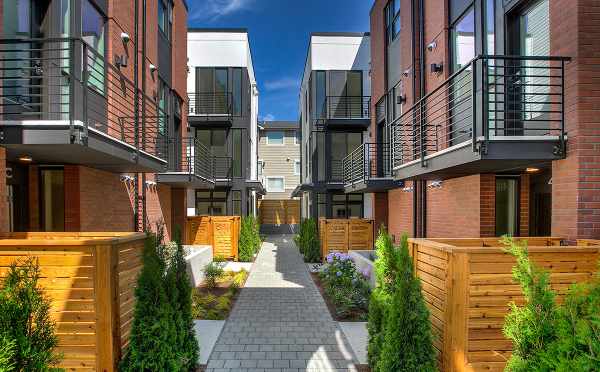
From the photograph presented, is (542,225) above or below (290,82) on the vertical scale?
below

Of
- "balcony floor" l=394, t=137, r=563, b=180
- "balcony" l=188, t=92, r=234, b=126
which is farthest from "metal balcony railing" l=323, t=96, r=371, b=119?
"balcony floor" l=394, t=137, r=563, b=180

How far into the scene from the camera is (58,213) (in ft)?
24.0

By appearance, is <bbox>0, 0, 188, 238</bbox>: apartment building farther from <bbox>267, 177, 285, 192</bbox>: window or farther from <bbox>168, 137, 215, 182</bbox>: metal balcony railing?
<bbox>267, 177, 285, 192</bbox>: window

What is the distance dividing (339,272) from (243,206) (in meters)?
10.7

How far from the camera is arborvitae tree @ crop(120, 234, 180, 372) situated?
165 inches

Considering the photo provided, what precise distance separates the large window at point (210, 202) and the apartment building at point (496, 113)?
9477 millimetres

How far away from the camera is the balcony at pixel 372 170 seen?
12461mm

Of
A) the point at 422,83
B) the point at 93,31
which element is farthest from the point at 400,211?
the point at 93,31

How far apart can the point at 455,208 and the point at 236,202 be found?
12931 mm

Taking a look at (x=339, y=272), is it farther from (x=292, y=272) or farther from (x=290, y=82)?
(x=290, y=82)

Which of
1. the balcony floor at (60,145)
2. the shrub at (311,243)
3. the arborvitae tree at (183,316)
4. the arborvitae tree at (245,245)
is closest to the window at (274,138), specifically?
the shrub at (311,243)

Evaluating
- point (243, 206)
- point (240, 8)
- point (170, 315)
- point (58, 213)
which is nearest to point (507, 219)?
point (170, 315)

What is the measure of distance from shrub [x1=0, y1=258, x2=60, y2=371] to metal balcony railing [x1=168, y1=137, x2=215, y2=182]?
9.04 m

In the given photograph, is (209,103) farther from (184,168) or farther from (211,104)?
(184,168)
